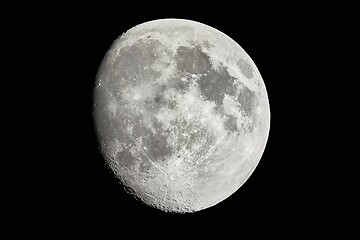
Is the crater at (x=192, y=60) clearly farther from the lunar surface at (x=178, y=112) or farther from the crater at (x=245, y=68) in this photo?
the crater at (x=245, y=68)

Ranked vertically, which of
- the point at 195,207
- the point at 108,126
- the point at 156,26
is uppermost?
the point at 156,26

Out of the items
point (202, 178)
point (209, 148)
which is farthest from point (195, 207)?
point (209, 148)

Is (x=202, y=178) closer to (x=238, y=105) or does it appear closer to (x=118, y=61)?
(x=238, y=105)

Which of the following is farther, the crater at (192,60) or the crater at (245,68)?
the crater at (245,68)

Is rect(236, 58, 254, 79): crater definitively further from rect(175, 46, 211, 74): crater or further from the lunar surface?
rect(175, 46, 211, 74): crater

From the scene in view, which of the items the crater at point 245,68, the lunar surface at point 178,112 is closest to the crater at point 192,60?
the lunar surface at point 178,112

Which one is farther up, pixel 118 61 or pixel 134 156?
pixel 118 61
